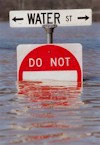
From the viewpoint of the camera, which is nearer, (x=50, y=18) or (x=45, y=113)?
(x=45, y=113)

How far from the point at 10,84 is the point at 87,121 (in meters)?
4.48

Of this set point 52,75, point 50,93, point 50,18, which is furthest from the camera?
point 52,75

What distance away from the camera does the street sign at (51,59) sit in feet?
39.7

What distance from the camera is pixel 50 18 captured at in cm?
1206

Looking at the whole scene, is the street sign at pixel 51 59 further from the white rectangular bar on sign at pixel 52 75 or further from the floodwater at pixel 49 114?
the floodwater at pixel 49 114

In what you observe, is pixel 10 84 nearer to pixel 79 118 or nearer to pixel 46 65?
pixel 46 65

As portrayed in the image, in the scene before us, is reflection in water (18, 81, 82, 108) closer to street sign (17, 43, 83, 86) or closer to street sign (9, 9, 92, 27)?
street sign (17, 43, 83, 86)

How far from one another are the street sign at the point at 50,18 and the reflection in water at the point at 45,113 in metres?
0.97

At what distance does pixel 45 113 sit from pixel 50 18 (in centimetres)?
274

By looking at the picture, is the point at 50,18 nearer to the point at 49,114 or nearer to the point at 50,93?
the point at 50,93

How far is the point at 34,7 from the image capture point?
281 ft

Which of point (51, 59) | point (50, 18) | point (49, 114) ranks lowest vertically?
point (49, 114)

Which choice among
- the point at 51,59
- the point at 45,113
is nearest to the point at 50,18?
the point at 51,59

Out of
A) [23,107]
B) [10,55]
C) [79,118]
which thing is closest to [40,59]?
[23,107]
